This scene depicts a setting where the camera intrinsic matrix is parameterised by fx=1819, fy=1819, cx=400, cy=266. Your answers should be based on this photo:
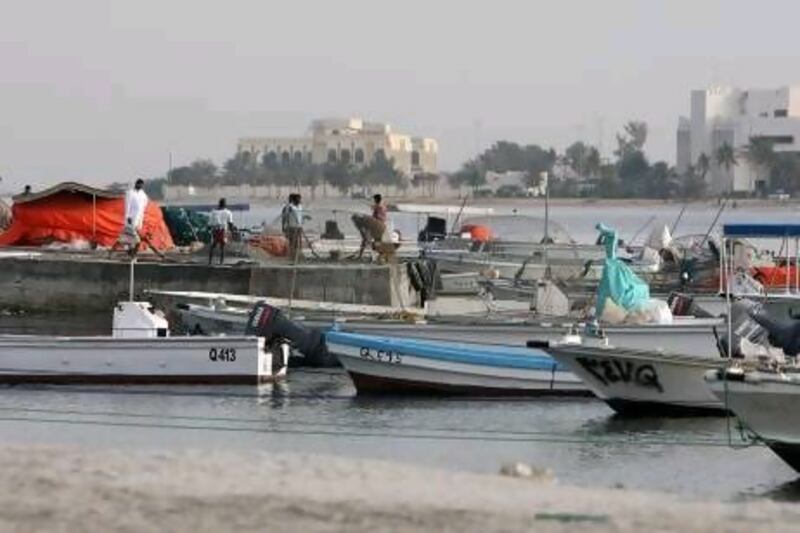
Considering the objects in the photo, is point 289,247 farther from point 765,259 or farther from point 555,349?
point 555,349

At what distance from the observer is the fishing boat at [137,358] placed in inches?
1104

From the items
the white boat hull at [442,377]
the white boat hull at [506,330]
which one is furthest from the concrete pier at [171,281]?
the white boat hull at [442,377]

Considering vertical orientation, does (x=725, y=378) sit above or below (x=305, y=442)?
above

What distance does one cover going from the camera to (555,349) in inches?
976

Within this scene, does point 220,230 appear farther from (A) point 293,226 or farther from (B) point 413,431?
(B) point 413,431

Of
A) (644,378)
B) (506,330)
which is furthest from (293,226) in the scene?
(644,378)

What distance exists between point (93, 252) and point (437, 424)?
70.8 ft

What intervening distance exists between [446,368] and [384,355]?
3.24 ft

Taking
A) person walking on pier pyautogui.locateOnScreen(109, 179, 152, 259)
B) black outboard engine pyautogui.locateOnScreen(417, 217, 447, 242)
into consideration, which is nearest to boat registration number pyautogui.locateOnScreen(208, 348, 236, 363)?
person walking on pier pyautogui.locateOnScreen(109, 179, 152, 259)

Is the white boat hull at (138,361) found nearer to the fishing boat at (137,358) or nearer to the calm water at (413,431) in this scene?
the fishing boat at (137,358)

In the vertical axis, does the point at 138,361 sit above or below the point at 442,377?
above

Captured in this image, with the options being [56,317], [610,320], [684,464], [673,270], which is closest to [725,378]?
[684,464]

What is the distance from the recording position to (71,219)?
48562 mm

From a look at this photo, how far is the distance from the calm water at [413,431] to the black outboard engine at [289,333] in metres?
0.81
